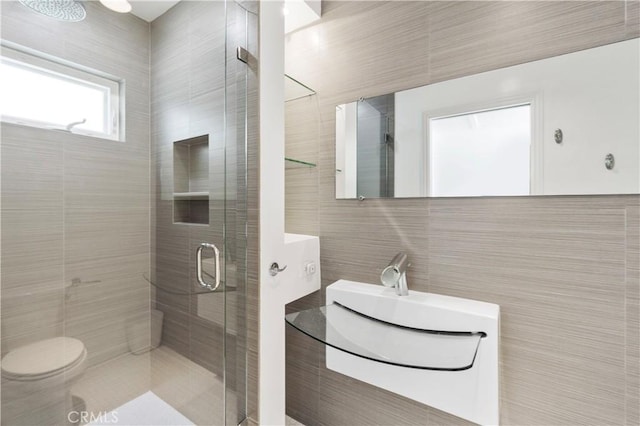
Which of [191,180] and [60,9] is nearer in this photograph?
[60,9]

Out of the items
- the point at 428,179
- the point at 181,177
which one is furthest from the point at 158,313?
the point at 428,179

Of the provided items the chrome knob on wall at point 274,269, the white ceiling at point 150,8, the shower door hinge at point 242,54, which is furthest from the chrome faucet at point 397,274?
the white ceiling at point 150,8

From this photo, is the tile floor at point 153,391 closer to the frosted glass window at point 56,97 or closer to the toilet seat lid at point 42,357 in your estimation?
the toilet seat lid at point 42,357

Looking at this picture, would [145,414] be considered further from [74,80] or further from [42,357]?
[74,80]

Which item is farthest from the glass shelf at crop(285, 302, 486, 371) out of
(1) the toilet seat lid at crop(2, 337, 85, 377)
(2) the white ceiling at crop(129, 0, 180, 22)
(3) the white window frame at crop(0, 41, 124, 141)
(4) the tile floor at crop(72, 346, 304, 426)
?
(2) the white ceiling at crop(129, 0, 180, 22)

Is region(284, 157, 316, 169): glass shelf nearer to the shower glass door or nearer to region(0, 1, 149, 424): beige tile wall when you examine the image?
the shower glass door

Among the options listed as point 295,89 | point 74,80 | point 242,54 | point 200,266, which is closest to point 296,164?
point 295,89

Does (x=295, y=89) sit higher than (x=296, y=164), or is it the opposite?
(x=295, y=89)

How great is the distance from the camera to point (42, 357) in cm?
82

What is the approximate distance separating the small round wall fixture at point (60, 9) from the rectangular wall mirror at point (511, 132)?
0.96 metres

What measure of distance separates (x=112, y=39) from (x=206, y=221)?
2.13 feet

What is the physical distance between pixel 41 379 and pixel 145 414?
0.36 meters

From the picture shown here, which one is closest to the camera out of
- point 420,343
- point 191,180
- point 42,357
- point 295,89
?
point 42,357

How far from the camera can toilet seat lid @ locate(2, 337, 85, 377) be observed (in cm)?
79
